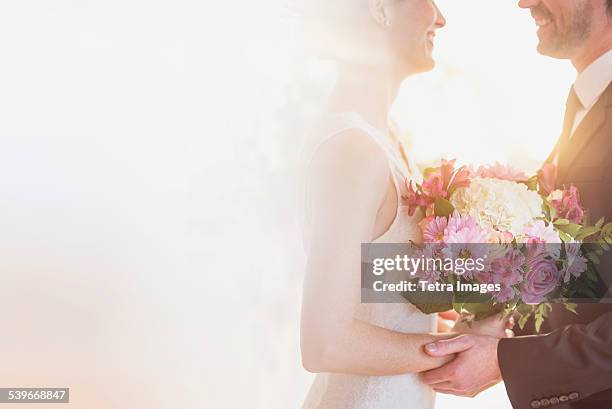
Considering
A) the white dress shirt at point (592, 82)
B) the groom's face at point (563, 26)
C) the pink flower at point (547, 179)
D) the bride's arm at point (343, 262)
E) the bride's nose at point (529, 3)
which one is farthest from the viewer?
the bride's nose at point (529, 3)

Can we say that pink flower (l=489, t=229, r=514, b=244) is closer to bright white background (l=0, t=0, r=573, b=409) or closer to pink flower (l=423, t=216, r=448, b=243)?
pink flower (l=423, t=216, r=448, b=243)

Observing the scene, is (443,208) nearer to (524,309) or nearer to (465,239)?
(465,239)

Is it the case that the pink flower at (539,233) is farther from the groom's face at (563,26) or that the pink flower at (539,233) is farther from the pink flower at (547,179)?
the groom's face at (563,26)

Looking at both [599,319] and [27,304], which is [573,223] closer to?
[599,319]

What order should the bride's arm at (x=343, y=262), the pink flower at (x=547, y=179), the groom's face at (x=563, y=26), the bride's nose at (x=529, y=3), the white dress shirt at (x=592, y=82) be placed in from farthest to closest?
the bride's nose at (x=529, y=3), the groom's face at (x=563, y=26), the white dress shirt at (x=592, y=82), the pink flower at (x=547, y=179), the bride's arm at (x=343, y=262)

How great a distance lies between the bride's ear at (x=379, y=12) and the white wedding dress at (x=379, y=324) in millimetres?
249

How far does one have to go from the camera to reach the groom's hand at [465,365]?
1424 millimetres

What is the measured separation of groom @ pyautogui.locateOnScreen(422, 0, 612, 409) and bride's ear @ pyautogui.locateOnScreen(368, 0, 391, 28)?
476mm

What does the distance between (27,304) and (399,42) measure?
1122mm

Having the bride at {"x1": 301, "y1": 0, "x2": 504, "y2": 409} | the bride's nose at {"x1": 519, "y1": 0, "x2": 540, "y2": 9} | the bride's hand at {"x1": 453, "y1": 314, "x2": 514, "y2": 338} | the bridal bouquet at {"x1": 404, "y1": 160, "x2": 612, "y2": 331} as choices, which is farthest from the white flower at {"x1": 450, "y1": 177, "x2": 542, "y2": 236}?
the bride's nose at {"x1": 519, "y1": 0, "x2": 540, "y2": 9}

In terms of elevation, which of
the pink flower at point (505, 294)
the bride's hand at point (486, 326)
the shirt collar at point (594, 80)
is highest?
the shirt collar at point (594, 80)

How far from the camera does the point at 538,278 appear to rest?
137 cm

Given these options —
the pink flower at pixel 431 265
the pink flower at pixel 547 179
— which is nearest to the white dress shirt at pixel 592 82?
the pink flower at pixel 547 179

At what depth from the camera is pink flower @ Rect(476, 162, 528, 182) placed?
1.42 m
